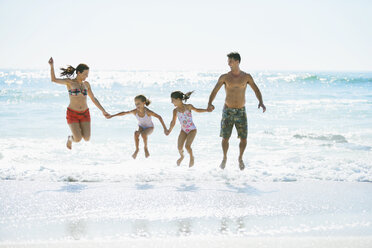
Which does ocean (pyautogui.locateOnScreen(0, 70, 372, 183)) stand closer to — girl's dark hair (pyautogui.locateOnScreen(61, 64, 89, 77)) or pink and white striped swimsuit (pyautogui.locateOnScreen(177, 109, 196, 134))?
pink and white striped swimsuit (pyautogui.locateOnScreen(177, 109, 196, 134))

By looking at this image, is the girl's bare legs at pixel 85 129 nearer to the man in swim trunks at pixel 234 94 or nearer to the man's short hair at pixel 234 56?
the man in swim trunks at pixel 234 94

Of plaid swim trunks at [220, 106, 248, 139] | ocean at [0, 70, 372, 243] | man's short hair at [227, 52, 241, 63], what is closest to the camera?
ocean at [0, 70, 372, 243]

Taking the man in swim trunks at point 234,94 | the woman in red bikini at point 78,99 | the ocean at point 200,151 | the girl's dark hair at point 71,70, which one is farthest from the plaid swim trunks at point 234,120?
the girl's dark hair at point 71,70

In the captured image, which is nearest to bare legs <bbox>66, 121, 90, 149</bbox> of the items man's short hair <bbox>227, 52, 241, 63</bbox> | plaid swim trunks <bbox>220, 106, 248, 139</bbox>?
plaid swim trunks <bbox>220, 106, 248, 139</bbox>

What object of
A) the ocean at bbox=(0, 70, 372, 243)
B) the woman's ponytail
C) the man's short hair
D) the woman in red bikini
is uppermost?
the man's short hair

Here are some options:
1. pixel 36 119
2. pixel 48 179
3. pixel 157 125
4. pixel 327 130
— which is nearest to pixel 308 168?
pixel 48 179

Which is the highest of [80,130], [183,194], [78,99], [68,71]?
[68,71]

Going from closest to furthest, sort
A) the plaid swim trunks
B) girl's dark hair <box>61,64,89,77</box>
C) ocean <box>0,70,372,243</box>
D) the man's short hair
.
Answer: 1. ocean <box>0,70,372,243</box>
2. the man's short hair
3. girl's dark hair <box>61,64,89,77</box>
4. the plaid swim trunks

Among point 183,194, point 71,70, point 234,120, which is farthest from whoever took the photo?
point 234,120

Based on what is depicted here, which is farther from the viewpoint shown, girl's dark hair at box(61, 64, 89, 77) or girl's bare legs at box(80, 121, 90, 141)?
girl's bare legs at box(80, 121, 90, 141)

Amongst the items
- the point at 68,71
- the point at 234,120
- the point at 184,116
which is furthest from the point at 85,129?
the point at 234,120

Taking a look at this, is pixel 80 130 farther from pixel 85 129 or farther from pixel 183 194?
pixel 183 194

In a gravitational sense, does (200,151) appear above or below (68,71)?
below

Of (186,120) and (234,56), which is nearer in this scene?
(234,56)
